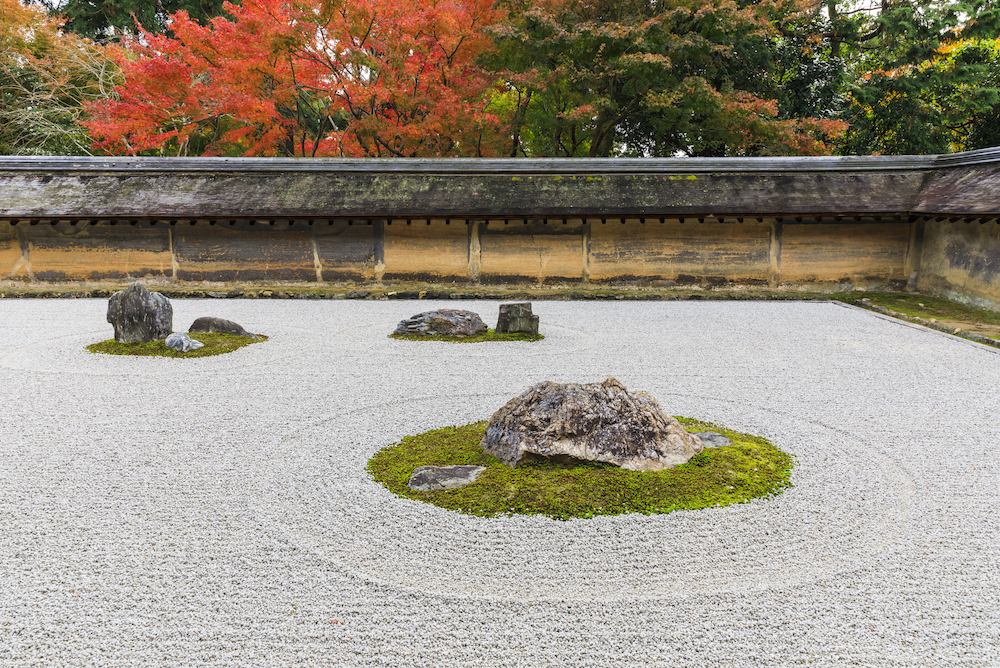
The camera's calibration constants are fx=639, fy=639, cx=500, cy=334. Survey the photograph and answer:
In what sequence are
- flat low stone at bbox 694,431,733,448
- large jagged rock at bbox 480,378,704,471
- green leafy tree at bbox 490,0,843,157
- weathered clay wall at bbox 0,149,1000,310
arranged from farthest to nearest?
1. green leafy tree at bbox 490,0,843,157
2. weathered clay wall at bbox 0,149,1000,310
3. flat low stone at bbox 694,431,733,448
4. large jagged rock at bbox 480,378,704,471

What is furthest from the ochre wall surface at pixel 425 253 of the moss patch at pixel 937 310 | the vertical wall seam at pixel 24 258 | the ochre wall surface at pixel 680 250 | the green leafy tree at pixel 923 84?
the green leafy tree at pixel 923 84

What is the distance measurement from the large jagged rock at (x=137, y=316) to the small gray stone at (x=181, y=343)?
1.01 ft

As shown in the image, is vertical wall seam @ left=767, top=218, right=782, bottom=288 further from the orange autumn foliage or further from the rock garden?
the rock garden

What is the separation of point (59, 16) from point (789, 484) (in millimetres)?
27101

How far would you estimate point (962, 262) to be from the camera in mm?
11555

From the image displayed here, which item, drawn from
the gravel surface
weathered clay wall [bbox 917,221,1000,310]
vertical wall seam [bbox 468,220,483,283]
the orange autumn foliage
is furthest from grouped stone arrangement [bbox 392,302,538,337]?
the orange autumn foliage

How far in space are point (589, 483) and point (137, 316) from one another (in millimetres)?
6599

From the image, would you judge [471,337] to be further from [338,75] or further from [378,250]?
[338,75]

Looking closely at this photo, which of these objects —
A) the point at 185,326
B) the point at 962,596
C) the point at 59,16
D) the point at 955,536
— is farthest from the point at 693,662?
the point at 59,16

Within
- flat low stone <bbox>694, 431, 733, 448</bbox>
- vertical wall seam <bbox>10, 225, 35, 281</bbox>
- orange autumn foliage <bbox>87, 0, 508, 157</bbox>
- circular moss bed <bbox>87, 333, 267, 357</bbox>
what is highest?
orange autumn foliage <bbox>87, 0, 508, 157</bbox>

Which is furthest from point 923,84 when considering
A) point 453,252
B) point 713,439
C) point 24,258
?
point 24,258

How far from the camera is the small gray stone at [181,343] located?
299 inches

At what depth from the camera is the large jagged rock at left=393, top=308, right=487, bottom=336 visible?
882cm

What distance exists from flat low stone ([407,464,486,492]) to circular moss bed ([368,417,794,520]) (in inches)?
1.8
